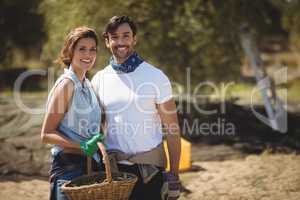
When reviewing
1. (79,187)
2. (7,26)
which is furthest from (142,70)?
(7,26)

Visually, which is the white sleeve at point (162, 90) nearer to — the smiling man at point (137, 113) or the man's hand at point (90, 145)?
the smiling man at point (137, 113)

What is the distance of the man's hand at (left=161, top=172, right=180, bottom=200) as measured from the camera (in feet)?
10.8

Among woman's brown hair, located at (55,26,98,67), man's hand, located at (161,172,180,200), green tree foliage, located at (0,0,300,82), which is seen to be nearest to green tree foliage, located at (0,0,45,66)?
green tree foliage, located at (0,0,300,82)

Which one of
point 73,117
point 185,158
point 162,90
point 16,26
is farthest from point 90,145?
point 16,26

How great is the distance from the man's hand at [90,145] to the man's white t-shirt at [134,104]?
0.67 feet

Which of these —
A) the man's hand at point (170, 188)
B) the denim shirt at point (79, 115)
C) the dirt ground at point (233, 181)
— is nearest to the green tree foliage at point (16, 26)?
the dirt ground at point (233, 181)

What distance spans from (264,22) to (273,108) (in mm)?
1600

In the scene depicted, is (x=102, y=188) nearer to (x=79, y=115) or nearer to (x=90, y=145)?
(x=90, y=145)

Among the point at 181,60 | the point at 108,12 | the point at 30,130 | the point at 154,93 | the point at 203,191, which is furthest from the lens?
the point at 181,60

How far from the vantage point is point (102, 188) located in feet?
9.68

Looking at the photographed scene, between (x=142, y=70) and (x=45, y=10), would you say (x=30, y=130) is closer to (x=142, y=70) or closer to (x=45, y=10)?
(x=45, y=10)

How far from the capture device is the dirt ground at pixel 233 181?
611cm

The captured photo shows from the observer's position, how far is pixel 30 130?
30.5 feet

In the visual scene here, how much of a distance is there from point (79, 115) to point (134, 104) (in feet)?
1.06
